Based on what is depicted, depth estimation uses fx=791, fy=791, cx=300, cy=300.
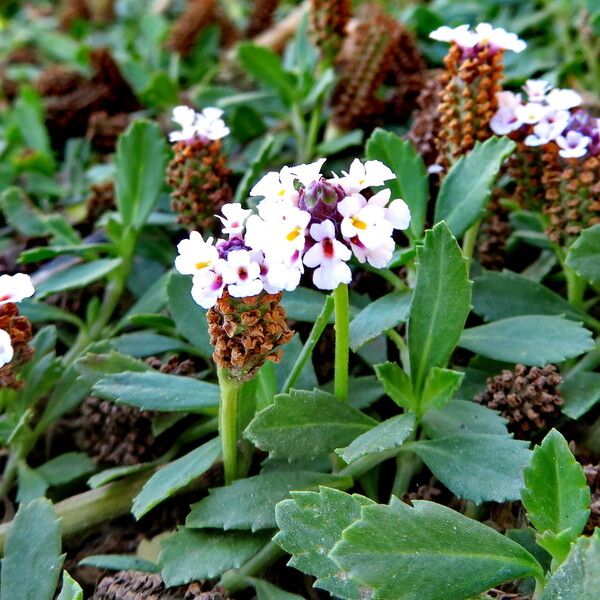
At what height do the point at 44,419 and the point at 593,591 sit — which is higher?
the point at 593,591

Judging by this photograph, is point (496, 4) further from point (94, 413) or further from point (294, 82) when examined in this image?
point (94, 413)

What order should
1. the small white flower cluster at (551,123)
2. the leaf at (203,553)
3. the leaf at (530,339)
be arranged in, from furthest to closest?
the small white flower cluster at (551,123) < the leaf at (530,339) < the leaf at (203,553)

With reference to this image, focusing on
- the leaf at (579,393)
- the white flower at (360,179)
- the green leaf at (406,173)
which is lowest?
the leaf at (579,393)

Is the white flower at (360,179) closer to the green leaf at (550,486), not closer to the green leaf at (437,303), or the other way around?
the green leaf at (437,303)

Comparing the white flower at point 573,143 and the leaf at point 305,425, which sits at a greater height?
the white flower at point 573,143

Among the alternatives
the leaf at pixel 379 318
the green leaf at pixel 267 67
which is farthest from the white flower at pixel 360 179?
the green leaf at pixel 267 67

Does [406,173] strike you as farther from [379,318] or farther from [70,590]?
[70,590]

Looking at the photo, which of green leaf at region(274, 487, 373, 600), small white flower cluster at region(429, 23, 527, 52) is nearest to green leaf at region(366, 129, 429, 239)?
small white flower cluster at region(429, 23, 527, 52)

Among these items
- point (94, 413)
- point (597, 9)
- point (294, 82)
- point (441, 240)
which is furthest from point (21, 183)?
point (597, 9)
